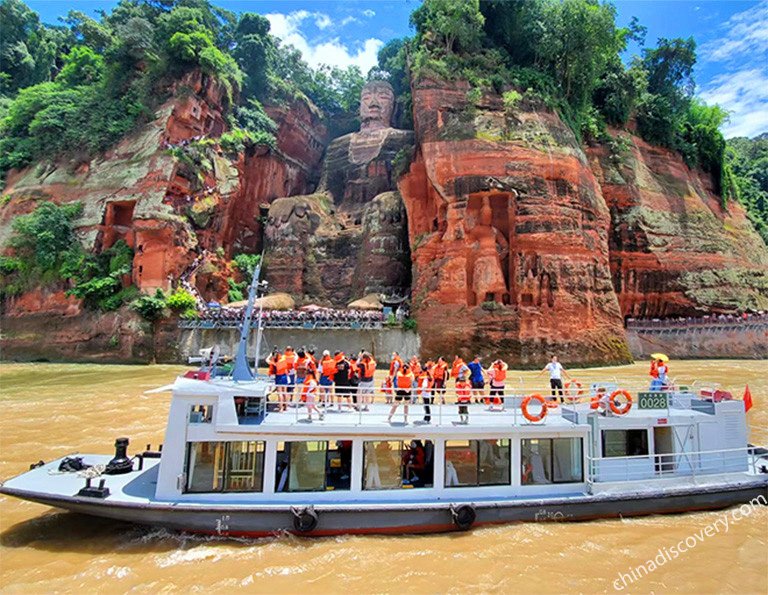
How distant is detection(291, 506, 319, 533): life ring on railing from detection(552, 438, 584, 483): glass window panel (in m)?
4.38

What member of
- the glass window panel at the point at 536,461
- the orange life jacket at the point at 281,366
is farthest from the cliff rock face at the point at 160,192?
the glass window panel at the point at 536,461

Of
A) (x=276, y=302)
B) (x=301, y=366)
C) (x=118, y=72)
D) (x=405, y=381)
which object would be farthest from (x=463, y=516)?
(x=118, y=72)

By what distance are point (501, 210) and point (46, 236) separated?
31393mm

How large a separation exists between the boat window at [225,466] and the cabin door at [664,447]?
7400mm

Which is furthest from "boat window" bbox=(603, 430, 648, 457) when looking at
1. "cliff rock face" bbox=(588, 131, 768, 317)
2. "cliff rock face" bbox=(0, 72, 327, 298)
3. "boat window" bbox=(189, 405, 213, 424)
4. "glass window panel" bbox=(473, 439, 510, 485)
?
"cliff rock face" bbox=(0, 72, 327, 298)

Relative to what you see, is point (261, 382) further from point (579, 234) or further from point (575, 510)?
point (579, 234)

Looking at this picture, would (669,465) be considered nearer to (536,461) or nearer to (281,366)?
(536,461)

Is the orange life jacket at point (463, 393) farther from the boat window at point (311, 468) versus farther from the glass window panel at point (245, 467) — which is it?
the glass window panel at point (245, 467)

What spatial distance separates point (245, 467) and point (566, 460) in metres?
5.76

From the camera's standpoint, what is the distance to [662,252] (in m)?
37.7

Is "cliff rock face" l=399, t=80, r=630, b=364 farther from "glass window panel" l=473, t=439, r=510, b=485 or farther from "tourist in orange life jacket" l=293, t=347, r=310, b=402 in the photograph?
"glass window panel" l=473, t=439, r=510, b=485

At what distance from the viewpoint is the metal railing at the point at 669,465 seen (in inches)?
350

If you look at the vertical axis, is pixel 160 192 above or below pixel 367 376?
above

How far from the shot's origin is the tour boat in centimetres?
780
